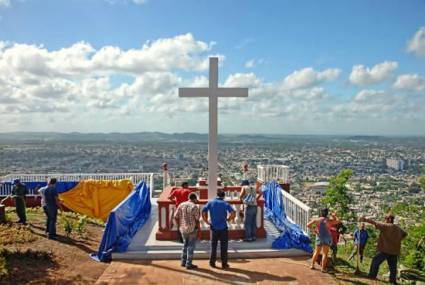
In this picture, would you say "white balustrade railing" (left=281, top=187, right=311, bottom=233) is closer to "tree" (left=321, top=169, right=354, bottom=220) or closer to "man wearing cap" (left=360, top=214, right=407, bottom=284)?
"man wearing cap" (left=360, top=214, right=407, bottom=284)

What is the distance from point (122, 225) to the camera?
9.48 metres

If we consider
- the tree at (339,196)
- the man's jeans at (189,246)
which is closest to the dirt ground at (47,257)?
the man's jeans at (189,246)

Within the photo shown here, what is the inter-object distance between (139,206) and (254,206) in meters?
3.71

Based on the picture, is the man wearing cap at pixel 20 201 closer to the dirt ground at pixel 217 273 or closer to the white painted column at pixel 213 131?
the dirt ground at pixel 217 273

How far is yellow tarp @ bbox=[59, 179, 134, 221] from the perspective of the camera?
49.8ft

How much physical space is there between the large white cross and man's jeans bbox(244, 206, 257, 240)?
1094mm

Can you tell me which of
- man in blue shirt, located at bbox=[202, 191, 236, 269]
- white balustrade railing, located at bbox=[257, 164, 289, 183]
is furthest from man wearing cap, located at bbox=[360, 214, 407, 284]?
white balustrade railing, located at bbox=[257, 164, 289, 183]

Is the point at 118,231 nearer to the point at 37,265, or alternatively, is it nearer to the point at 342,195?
the point at 37,265

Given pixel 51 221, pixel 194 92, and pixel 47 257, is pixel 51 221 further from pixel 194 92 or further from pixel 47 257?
pixel 194 92

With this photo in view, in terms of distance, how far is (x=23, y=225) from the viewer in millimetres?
11016

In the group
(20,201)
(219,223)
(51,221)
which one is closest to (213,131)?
(219,223)

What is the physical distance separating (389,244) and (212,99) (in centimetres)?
523

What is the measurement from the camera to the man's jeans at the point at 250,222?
9727 millimetres

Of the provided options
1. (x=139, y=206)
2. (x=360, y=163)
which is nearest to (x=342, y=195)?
(x=139, y=206)
